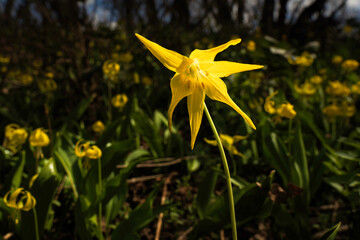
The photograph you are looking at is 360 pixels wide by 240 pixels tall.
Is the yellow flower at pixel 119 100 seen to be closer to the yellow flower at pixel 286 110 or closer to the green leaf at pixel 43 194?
the green leaf at pixel 43 194

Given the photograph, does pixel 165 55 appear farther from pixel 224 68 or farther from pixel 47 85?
pixel 47 85

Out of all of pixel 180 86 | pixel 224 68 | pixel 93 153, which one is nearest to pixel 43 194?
pixel 93 153

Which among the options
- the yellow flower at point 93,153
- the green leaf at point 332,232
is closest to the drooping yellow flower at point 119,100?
the yellow flower at point 93,153

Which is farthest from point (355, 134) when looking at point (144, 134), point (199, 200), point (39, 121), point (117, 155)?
point (39, 121)

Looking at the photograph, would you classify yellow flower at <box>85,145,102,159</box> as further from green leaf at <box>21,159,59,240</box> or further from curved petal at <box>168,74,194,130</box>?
curved petal at <box>168,74,194,130</box>

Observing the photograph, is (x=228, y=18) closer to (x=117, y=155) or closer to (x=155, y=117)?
(x=155, y=117)

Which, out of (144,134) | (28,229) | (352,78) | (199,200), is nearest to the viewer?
(28,229)
